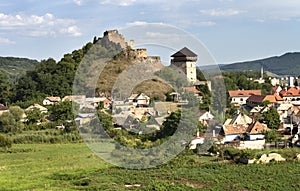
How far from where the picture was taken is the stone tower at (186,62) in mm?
42812

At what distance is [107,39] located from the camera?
45.9 metres

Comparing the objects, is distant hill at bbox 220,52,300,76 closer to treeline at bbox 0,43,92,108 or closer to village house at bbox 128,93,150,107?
treeline at bbox 0,43,92,108

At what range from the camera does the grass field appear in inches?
639

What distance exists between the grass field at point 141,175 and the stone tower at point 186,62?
21.8 metres

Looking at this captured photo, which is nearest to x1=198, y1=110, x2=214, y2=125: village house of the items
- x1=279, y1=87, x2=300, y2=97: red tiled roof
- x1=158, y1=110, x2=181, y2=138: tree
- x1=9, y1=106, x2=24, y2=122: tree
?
x1=158, y1=110, x2=181, y2=138: tree

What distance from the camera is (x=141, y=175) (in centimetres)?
1814

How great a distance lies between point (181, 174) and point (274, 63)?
612 feet

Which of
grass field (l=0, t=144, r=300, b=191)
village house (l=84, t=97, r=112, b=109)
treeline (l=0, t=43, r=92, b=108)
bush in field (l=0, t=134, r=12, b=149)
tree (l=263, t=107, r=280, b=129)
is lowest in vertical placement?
grass field (l=0, t=144, r=300, b=191)

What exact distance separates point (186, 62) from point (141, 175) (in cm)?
2615

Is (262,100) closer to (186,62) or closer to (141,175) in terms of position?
(186,62)

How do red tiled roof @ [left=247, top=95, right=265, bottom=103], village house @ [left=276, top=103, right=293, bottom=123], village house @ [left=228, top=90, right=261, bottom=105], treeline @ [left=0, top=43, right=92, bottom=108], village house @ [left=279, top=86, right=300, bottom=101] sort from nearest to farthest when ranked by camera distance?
village house @ [left=276, top=103, right=293, bottom=123] < red tiled roof @ [left=247, top=95, right=265, bottom=103] < treeline @ [left=0, top=43, right=92, bottom=108] < village house @ [left=279, top=86, right=300, bottom=101] < village house @ [left=228, top=90, right=261, bottom=105]

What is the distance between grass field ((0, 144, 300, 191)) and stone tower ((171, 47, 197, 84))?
21797 mm

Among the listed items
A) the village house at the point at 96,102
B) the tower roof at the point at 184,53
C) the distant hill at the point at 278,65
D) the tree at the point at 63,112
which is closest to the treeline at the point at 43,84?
the village house at the point at 96,102

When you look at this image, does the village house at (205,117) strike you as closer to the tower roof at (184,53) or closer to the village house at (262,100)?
the village house at (262,100)
